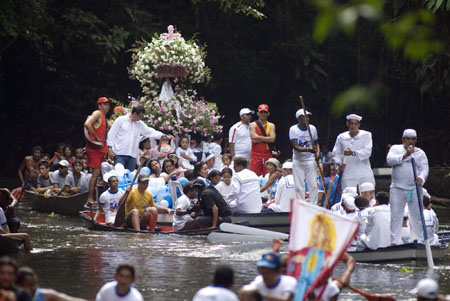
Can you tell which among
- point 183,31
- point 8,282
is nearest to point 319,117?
point 183,31

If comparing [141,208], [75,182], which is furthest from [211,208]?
[75,182]

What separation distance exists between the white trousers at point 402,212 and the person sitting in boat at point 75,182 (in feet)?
32.4

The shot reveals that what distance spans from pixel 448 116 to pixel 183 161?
56.3ft

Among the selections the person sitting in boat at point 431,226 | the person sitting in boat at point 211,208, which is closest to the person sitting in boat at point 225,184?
the person sitting in boat at point 211,208

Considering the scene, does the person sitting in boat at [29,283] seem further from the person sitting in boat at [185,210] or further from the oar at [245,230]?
the person sitting in boat at [185,210]

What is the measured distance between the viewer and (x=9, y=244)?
13867mm

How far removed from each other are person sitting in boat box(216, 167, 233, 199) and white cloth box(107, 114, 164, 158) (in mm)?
2617

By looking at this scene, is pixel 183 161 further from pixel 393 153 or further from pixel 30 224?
pixel 393 153

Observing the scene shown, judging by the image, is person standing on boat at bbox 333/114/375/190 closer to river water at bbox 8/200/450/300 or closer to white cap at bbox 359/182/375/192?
white cap at bbox 359/182/375/192

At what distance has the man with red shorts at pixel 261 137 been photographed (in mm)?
19703

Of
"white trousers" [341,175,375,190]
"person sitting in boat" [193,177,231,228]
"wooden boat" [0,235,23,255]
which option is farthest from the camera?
"person sitting in boat" [193,177,231,228]

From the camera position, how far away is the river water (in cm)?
1140

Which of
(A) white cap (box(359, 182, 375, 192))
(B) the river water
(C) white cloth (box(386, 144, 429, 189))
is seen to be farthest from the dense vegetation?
(C) white cloth (box(386, 144, 429, 189))

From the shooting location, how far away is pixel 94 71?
34.8 meters
